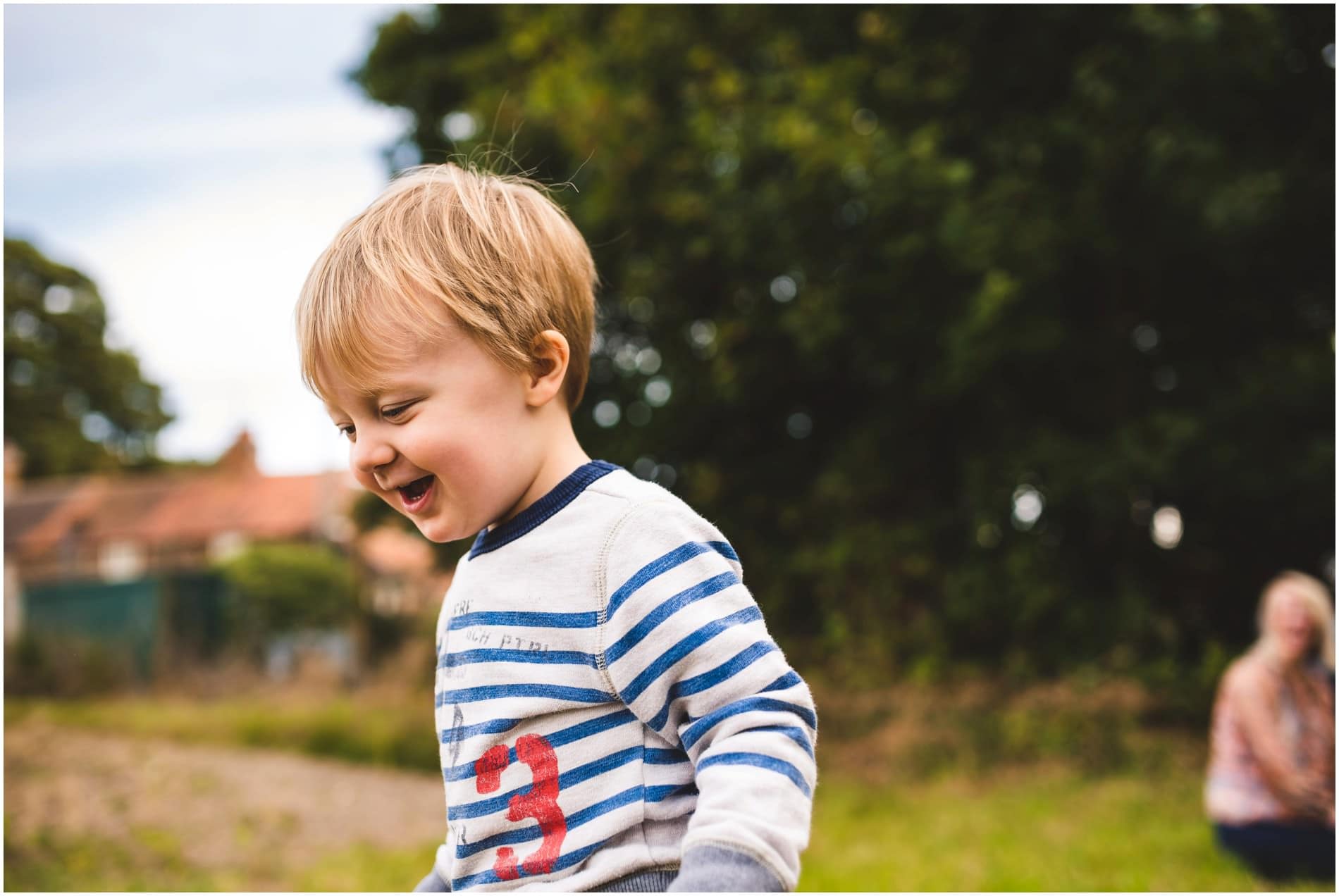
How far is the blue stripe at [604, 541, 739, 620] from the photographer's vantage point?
1213 mm

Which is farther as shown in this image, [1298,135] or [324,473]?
[324,473]

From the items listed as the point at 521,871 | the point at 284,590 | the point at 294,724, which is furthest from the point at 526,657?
the point at 284,590

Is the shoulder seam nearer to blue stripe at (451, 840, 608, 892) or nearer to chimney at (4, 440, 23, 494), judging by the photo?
blue stripe at (451, 840, 608, 892)

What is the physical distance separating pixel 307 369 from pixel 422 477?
21cm

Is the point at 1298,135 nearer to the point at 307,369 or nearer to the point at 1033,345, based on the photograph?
the point at 1033,345

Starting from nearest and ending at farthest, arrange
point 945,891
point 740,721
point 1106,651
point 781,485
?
point 740,721 → point 945,891 → point 1106,651 → point 781,485

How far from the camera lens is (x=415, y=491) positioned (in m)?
1.34

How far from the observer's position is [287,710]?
1107cm

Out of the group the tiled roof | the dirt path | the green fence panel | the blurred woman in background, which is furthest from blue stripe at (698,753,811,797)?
the tiled roof

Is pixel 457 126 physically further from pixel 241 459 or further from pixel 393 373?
pixel 241 459

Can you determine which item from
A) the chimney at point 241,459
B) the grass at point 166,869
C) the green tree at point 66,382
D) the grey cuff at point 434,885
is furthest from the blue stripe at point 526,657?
the chimney at point 241,459

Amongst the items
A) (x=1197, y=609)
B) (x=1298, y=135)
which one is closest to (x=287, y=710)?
(x=1197, y=609)

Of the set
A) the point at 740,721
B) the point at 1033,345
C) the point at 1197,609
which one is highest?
the point at 1033,345

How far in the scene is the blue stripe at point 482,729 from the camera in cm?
129
